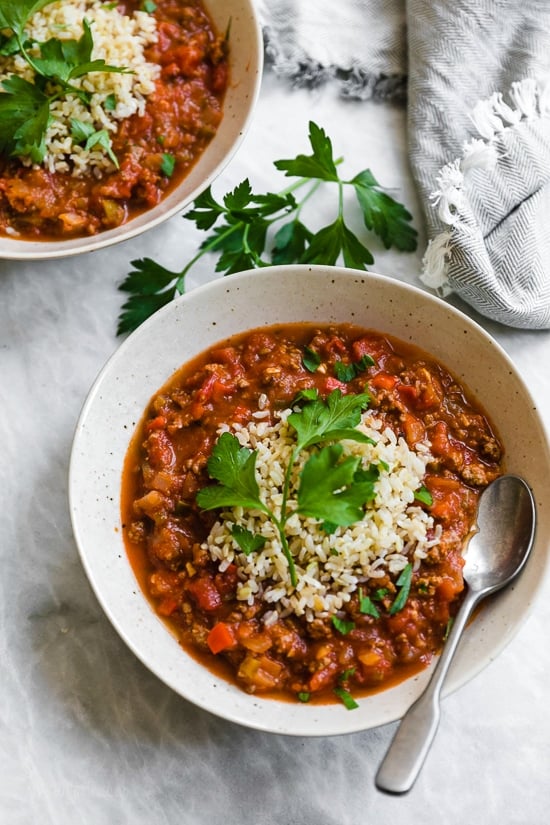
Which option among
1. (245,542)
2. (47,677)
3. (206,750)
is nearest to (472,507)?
(245,542)

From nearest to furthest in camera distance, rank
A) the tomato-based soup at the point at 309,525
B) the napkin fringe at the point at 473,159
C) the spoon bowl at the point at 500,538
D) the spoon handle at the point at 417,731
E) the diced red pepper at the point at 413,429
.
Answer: the spoon handle at the point at 417,731, the tomato-based soup at the point at 309,525, the spoon bowl at the point at 500,538, the diced red pepper at the point at 413,429, the napkin fringe at the point at 473,159

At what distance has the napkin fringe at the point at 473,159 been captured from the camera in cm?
456

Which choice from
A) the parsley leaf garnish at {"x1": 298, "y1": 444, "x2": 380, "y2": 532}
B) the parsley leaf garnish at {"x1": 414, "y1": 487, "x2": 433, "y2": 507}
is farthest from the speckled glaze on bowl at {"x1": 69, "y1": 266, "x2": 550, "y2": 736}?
the parsley leaf garnish at {"x1": 298, "y1": 444, "x2": 380, "y2": 532}

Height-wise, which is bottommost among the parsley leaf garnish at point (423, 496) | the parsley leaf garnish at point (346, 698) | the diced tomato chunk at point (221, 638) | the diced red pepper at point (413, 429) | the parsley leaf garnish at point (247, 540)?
→ the parsley leaf garnish at point (346, 698)

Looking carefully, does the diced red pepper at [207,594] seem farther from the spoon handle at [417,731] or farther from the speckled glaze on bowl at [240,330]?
the spoon handle at [417,731]

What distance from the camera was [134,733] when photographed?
4.16 metres

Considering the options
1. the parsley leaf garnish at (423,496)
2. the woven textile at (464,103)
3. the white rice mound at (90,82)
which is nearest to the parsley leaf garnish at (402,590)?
the parsley leaf garnish at (423,496)

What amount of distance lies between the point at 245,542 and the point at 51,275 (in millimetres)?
1893

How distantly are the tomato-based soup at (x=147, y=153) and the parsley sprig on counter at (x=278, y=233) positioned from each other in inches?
10.5

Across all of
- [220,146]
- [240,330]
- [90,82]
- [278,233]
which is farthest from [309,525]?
[90,82]

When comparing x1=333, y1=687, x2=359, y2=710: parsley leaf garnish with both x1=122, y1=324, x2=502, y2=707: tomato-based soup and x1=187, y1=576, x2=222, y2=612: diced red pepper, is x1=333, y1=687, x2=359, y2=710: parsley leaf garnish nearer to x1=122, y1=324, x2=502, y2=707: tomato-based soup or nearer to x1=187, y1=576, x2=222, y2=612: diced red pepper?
x1=122, y1=324, x2=502, y2=707: tomato-based soup

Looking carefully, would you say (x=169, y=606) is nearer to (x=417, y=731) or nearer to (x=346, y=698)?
(x=346, y=698)

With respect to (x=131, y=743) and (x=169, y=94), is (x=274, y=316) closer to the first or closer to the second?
(x=169, y=94)

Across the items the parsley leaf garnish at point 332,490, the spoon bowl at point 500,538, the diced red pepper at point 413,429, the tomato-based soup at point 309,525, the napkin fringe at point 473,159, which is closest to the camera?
the parsley leaf garnish at point 332,490
